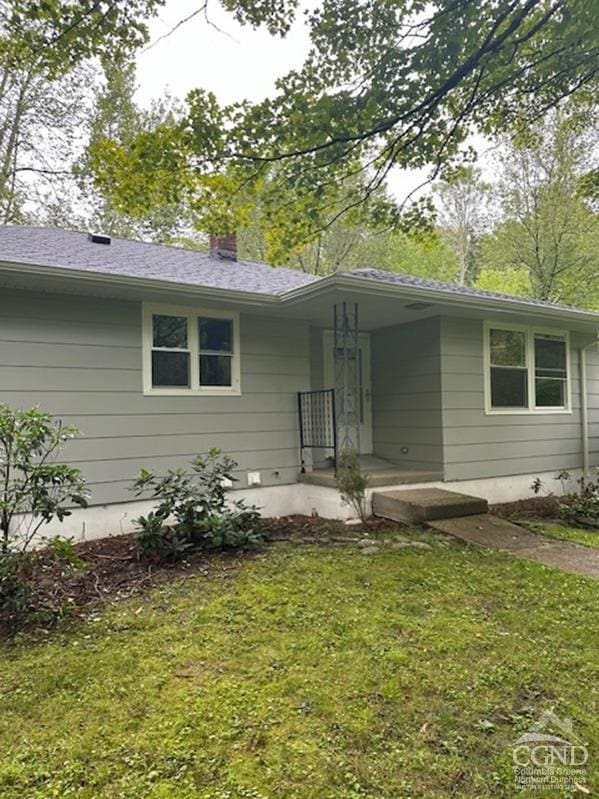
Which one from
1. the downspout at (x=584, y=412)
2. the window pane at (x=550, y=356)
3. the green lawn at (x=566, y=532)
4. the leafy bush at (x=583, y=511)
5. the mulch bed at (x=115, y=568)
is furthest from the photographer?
the downspout at (x=584, y=412)

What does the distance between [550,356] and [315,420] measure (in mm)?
4003

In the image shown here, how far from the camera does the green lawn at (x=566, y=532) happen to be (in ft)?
16.8

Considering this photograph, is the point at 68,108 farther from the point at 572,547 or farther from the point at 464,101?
the point at 572,547

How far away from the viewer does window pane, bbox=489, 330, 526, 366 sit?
7.19 metres

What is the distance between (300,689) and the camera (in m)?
2.35

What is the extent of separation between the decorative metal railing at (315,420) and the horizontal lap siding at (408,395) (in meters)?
1.12

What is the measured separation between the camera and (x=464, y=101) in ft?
16.5

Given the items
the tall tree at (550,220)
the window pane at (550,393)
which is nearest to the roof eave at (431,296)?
the window pane at (550,393)

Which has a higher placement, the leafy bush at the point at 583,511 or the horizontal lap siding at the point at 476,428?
the horizontal lap siding at the point at 476,428

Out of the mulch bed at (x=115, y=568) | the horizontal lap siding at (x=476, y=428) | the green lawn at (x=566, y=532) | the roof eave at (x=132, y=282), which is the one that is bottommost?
the green lawn at (x=566, y=532)

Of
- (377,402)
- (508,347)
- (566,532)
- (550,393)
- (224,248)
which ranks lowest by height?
(566,532)

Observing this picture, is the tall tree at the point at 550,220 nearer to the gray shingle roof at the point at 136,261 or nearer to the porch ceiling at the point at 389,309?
the porch ceiling at the point at 389,309

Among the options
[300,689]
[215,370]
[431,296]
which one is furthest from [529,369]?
[300,689]

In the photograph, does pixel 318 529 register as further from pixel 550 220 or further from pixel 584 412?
pixel 550 220
